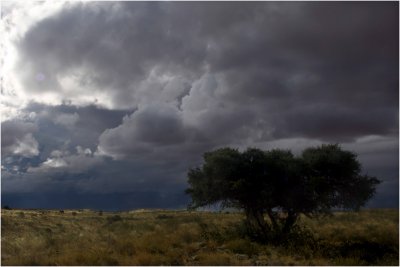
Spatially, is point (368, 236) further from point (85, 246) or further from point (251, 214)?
point (85, 246)

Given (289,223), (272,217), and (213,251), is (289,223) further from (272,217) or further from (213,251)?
(213,251)

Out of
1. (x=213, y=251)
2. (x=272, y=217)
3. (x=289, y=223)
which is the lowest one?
(x=213, y=251)

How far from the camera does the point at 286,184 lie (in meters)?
29.4

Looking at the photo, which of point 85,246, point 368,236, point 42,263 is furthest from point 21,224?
point 368,236

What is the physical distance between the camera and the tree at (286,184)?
28906 millimetres

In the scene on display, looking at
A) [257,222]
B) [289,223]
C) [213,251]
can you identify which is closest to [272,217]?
[257,222]

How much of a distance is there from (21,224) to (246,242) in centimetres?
3165

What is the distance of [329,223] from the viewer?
141 ft

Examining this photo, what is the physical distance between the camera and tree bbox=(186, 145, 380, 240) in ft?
94.8

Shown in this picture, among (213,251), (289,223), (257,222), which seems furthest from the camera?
(257,222)

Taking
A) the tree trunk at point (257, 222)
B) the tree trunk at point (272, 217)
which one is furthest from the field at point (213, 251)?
the tree trunk at point (272, 217)

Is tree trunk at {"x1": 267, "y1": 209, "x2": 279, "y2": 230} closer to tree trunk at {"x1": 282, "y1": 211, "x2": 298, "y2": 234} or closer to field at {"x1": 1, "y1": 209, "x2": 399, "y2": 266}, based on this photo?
tree trunk at {"x1": 282, "y1": 211, "x2": 298, "y2": 234}

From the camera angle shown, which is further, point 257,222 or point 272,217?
point 257,222

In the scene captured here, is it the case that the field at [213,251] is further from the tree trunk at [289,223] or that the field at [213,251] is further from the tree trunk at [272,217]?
the tree trunk at [272,217]
